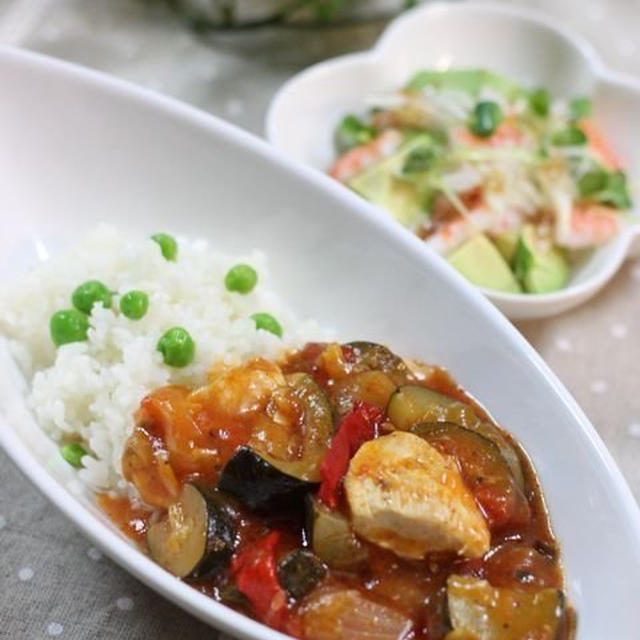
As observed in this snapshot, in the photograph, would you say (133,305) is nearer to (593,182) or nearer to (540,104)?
(593,182)

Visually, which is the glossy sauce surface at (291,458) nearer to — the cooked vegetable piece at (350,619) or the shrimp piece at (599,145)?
the cooked vegetable piece at (350,619)

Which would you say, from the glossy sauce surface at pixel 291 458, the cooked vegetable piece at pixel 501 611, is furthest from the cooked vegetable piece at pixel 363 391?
the cooked vegetable piece at pixel 501 611

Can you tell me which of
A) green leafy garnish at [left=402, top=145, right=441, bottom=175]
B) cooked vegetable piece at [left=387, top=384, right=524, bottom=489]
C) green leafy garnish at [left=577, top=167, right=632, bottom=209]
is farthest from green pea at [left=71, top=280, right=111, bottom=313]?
green leafy garnish at [left=577, top=167, right=632, bottom=209]

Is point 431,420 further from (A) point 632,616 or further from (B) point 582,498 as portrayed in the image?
(A) point 632,616

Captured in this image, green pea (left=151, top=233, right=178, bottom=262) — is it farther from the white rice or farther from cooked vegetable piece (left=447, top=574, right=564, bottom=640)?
cooked vegetable piece (left=447, top=574, right=564, bottom=640)

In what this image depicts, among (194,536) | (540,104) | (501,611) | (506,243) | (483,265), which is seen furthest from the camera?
(540,104)

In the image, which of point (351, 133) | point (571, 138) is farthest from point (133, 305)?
point (571, 138)

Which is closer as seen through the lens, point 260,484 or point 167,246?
point 260,484
